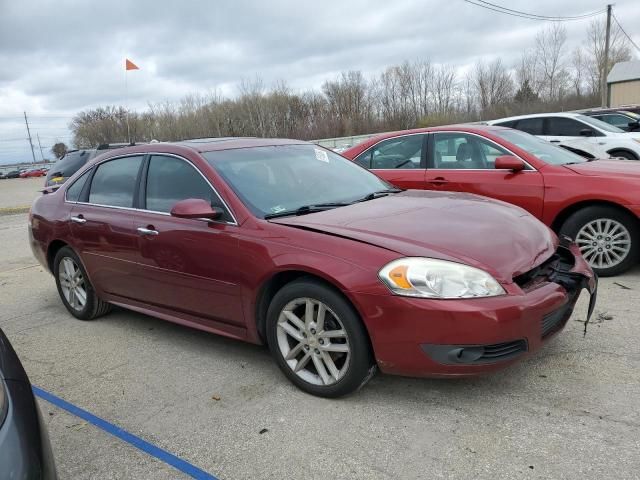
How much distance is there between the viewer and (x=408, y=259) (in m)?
2.84

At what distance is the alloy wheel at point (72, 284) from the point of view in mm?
4898

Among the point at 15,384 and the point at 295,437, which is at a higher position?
the point at 15,384

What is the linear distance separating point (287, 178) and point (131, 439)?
6.50ft

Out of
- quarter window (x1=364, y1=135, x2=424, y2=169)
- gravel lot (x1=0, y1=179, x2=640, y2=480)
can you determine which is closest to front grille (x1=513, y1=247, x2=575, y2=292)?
gravel lot (x1=0, y1=179, x2=640, y2=480)

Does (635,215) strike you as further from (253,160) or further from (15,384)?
(15,384)

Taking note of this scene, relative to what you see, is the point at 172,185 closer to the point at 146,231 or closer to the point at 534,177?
the point at 146,231

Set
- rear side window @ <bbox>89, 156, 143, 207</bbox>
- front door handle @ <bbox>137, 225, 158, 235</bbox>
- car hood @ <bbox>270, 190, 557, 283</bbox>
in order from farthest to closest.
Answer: rear side window @ <bbox>89, 156, 143, 207</bbox> < front door handle @ <bbox>137, 225, 158, 235</bbox> < car hood @ <bbox>270, 190, 557, 283</bbox>

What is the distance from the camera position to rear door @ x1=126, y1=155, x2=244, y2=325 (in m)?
3.52

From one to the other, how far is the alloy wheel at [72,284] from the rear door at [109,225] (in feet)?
0.89

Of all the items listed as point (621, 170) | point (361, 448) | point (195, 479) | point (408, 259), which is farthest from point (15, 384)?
point (621, 170)

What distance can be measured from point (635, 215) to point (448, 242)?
2809 millimetres

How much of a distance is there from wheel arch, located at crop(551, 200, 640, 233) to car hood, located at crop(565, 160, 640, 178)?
10.4 inches

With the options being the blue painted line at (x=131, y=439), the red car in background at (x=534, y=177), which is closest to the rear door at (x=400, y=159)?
the red car in background at (x=534, y=177)

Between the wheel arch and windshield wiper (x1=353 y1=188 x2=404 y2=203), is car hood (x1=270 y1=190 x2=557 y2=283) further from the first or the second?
the wheel arch
